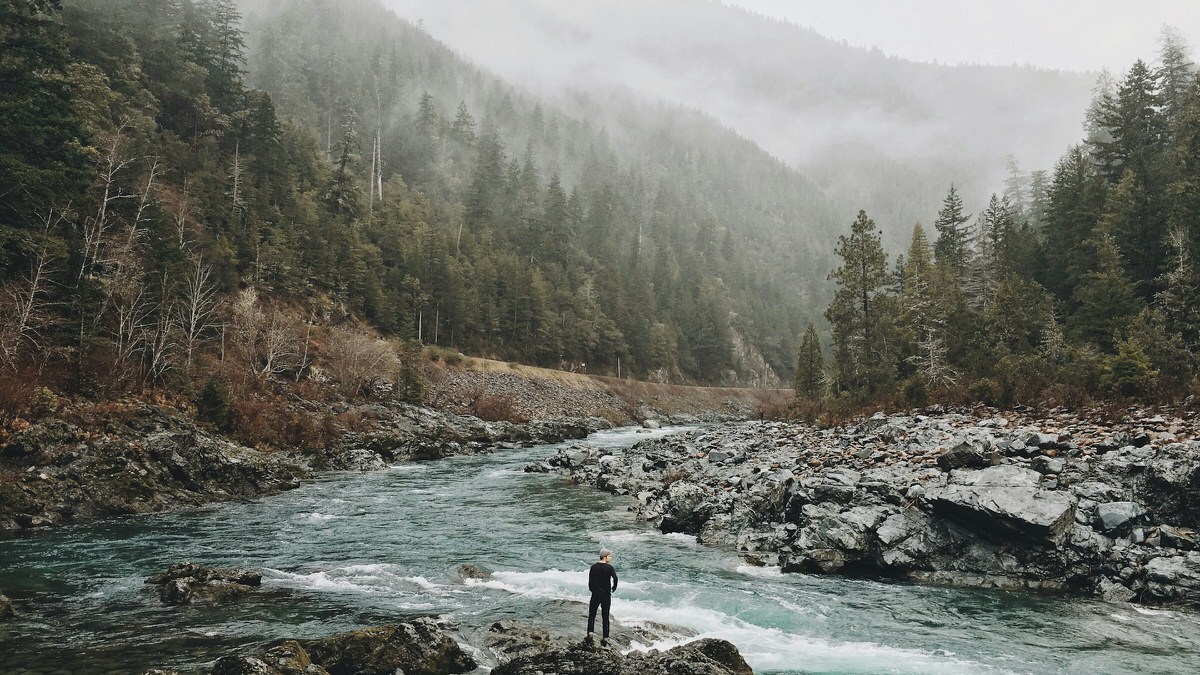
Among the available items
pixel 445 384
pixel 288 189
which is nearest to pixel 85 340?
pixel 445 384

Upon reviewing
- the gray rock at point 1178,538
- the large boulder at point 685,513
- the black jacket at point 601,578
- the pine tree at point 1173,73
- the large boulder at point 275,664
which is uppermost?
the pine tree at point 1173,73

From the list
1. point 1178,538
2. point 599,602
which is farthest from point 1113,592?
point 599,602

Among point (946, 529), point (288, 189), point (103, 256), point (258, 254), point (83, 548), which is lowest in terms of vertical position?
point (83, 548)

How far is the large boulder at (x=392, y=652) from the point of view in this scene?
33.7 ft

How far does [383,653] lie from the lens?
34.1 ft

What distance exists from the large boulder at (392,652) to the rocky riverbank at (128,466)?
1768 centimetres

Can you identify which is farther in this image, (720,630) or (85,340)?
(85,340)

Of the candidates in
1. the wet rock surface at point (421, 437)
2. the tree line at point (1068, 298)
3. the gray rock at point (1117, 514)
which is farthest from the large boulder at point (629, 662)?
the wet rock surface at point (421, 437)

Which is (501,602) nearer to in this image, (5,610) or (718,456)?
(5,610)

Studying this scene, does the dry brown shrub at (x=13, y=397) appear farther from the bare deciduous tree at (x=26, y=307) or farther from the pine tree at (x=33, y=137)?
the pine tree at (x=33, y=137)

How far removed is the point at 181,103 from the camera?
68.3 meters

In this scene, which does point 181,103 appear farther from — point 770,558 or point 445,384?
point 770,558

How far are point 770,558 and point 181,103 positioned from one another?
79659 millimetres

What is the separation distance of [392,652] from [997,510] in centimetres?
1456
